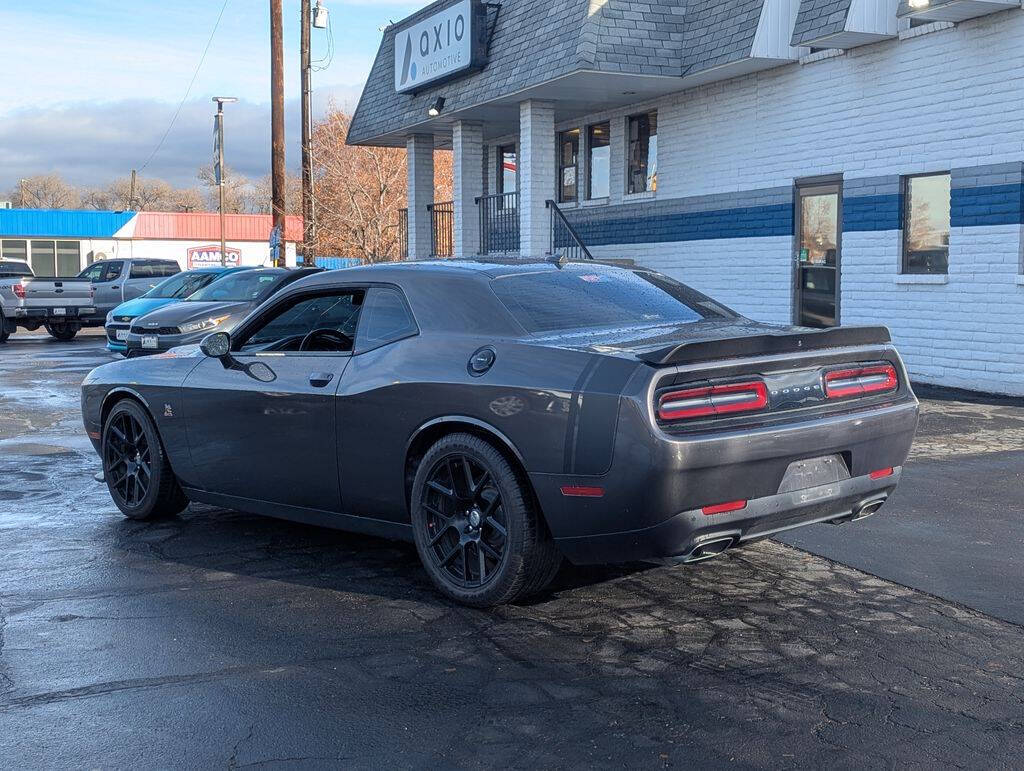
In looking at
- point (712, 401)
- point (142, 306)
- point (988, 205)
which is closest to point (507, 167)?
point (142, 306)

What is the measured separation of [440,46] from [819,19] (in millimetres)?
8227

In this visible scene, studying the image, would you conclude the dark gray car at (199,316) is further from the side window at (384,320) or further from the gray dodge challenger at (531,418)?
the side window at (384,320)

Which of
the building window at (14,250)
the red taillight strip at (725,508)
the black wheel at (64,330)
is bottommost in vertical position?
the black wheel at (64,330)

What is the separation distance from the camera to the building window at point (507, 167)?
81.4ft

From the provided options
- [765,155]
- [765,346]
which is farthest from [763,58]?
[765,346]

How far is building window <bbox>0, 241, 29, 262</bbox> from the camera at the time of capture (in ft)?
218

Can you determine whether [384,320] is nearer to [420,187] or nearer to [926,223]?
[926,223]

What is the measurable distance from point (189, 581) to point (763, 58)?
1202 cm

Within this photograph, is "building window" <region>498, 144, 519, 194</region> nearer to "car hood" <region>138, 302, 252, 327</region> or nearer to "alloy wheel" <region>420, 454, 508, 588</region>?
"car hood" <region>138, 302, 252, 327</region>

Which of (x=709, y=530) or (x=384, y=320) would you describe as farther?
(x=384, y=320)

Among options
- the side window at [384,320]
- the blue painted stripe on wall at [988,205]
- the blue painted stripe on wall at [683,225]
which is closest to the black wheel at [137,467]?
the side window at [384,320]

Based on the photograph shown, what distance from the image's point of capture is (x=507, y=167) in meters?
Answer: 25.0

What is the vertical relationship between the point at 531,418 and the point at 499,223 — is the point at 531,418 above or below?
below

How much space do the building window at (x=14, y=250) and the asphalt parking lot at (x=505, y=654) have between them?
64488 mm
